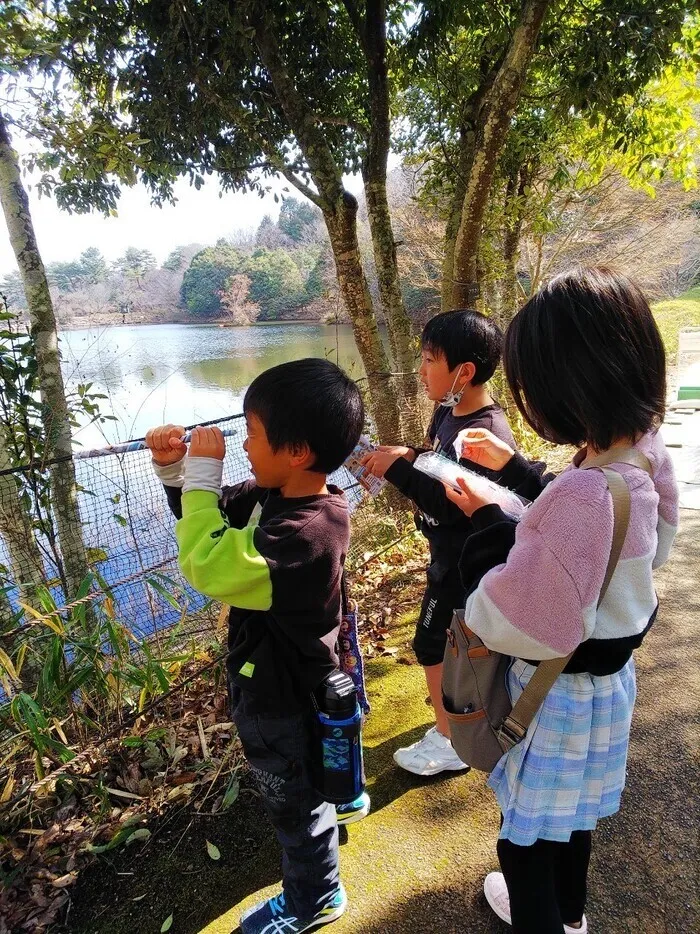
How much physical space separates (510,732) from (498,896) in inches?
32.4

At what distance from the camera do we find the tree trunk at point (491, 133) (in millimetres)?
3148

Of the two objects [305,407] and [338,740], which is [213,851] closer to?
[338,740]

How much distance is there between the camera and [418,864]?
169 centimetres

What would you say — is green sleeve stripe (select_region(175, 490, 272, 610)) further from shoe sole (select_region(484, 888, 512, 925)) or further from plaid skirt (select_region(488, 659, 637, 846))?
shoe sole (select_region(484, 888, 512, 925))

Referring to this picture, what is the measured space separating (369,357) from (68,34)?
8.63 ft

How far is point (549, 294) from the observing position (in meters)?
1.00

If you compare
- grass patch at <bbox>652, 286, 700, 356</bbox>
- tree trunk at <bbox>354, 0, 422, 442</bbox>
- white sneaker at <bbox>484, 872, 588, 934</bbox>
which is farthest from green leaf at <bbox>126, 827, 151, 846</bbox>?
grass patch at <bbox>652, 286, 700, 356</bbox>

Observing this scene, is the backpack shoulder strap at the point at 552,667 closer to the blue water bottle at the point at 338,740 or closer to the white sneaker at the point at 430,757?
the blue water bottle at the point at 338,740

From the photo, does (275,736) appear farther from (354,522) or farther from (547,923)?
(354,522)

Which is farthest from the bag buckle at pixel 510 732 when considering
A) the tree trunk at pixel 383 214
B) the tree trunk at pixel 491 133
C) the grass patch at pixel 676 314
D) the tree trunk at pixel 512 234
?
the grass patch at pixel 676 314

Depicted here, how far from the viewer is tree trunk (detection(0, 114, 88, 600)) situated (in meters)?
2.82

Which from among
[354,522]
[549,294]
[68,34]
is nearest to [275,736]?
[549,294]

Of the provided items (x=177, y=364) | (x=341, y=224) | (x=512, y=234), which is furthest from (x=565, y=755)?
(x=177, y=364)

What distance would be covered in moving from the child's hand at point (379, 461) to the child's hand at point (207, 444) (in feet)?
1.87
